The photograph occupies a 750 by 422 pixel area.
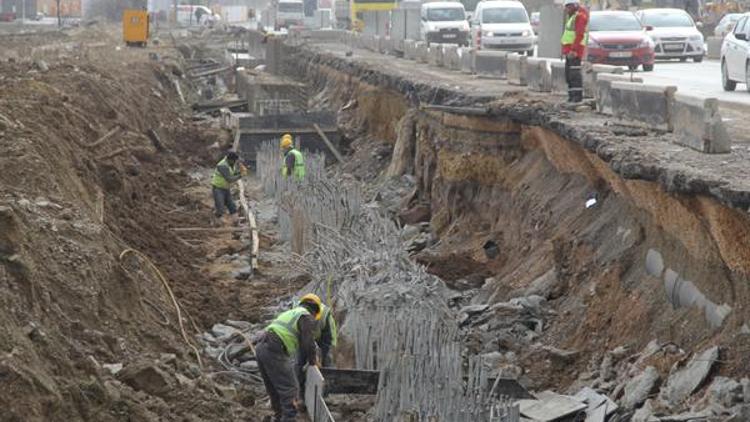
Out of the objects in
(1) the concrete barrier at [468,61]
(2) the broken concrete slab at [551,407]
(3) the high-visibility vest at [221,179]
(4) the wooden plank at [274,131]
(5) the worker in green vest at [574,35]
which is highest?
(5) the worker in green vest at [574,35]

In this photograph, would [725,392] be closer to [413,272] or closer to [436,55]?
[413,272]

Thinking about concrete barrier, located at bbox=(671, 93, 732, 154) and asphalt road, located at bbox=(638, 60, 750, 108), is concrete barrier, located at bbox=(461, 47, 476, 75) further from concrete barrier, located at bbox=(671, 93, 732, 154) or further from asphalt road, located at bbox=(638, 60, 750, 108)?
concrete barrier, located at bbox=(671, 93, 732, 154)

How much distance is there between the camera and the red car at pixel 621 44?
105 ft

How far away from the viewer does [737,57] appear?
2412 cm

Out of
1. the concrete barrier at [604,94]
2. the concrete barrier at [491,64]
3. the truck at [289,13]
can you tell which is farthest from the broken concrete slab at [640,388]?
the truck at [289,13]

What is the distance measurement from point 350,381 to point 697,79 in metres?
17.9

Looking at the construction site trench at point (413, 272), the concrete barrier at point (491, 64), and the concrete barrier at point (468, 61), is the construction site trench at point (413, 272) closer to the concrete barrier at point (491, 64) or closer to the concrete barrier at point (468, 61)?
the concrete barrier at point (491, 64)

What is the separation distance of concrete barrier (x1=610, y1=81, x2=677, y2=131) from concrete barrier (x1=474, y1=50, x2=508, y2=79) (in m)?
11.0

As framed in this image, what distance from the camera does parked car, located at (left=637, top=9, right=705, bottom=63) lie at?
36594 mm

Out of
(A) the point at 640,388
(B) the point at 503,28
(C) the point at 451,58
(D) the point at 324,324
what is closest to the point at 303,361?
(D) the point at 324,324

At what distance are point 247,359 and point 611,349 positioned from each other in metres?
3.61

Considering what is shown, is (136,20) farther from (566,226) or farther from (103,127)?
(566,226)

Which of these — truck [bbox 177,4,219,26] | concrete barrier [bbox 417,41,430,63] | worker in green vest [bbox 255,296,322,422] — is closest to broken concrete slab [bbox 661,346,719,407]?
worker in green vest [bbox 255,296,322,422]

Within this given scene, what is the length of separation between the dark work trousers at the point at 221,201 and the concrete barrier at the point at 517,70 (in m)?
5.68
